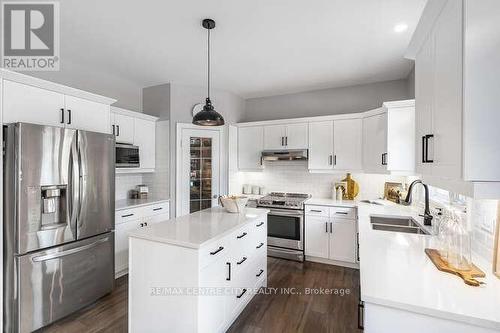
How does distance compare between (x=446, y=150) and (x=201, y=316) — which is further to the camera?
(x=201, y=316)

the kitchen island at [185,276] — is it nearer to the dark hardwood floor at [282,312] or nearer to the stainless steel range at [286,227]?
the dark hardwood floor at [282,312]

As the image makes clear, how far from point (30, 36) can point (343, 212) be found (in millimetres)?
4095

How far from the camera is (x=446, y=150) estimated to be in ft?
3.33

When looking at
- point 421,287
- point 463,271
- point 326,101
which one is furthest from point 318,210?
point 421,287

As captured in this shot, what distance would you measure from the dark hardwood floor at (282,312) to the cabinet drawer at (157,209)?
87 cm

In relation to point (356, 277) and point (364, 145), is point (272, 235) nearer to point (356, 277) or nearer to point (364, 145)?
point (356, 277)

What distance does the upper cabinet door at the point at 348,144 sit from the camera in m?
3.66

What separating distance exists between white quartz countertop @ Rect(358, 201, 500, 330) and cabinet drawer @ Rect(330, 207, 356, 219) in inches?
64.8

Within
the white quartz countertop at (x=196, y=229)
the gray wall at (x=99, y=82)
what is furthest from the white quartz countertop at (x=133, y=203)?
the gray wall at (x=99, y=82)

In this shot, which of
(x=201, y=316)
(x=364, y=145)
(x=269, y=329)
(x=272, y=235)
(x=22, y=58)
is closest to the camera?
(x=201, y=316)

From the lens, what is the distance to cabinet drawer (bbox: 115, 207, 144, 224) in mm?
3008

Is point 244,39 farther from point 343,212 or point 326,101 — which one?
point 343,212

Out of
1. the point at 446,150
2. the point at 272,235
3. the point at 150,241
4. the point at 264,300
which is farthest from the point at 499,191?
the point at 272,235

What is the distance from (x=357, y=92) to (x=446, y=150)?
326cm
